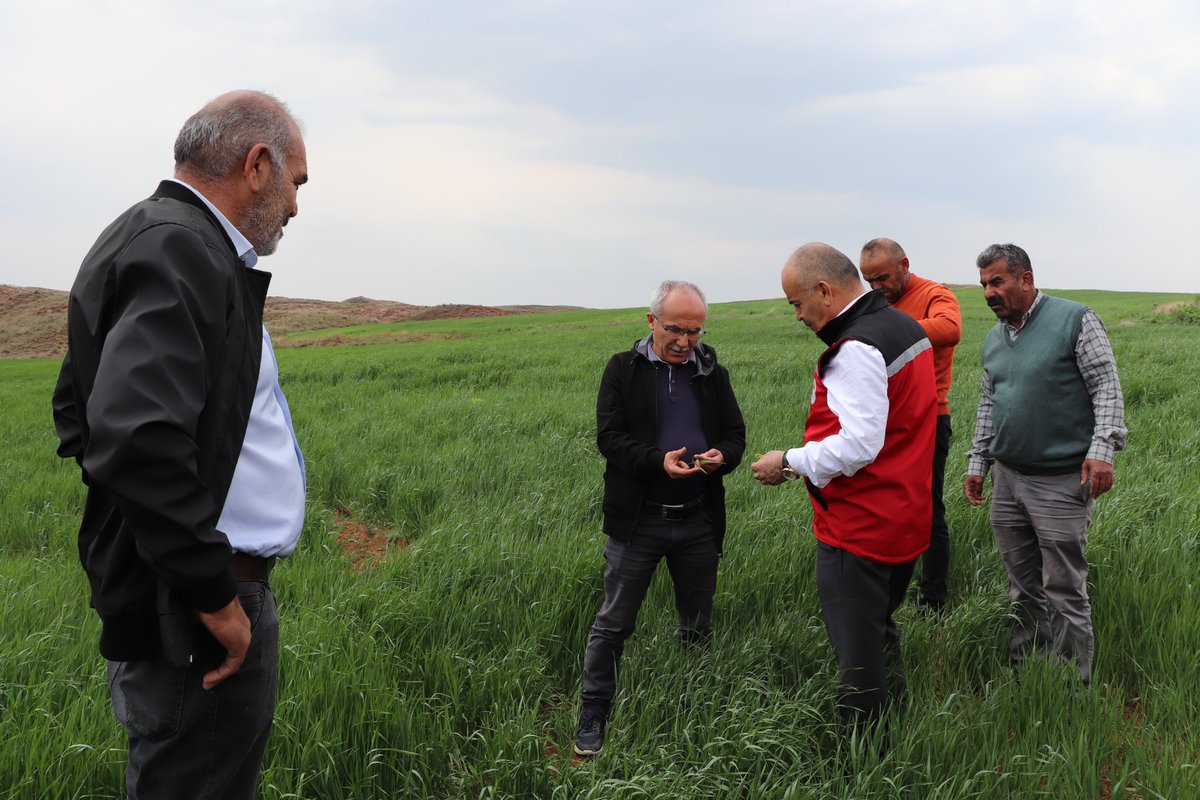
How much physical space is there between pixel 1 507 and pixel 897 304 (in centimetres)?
752

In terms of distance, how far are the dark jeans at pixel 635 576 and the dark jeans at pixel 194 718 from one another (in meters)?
1.70

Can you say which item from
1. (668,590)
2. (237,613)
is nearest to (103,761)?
(237,613)

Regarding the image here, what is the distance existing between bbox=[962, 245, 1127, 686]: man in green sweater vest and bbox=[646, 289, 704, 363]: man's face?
159cm

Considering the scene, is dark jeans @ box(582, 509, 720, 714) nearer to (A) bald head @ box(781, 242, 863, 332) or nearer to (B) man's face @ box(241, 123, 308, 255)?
(A) bald head @ box(781, 242, 863, 332)

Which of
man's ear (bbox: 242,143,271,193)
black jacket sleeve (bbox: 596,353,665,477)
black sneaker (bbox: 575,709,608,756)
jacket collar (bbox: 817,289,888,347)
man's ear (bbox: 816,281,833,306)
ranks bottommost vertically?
black sneaker (bbox: 575,709,608,756)

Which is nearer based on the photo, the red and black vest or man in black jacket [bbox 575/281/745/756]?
the red and black vest

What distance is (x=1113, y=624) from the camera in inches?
159

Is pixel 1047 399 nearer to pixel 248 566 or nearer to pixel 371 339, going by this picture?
pixel 248 566

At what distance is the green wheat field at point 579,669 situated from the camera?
288 centimetres

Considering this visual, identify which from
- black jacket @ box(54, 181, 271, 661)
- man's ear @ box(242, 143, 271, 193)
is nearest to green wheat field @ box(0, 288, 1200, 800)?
black jacket @ box(54, 181, 271, 661)

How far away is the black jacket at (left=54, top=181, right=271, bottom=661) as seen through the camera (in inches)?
61.2

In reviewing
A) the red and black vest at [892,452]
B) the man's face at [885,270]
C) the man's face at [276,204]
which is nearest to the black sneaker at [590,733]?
the red and black vest at [892,452]

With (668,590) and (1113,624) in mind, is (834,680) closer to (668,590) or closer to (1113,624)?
(668,590)

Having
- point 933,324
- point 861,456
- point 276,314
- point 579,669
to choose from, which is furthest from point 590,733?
point 276,314
